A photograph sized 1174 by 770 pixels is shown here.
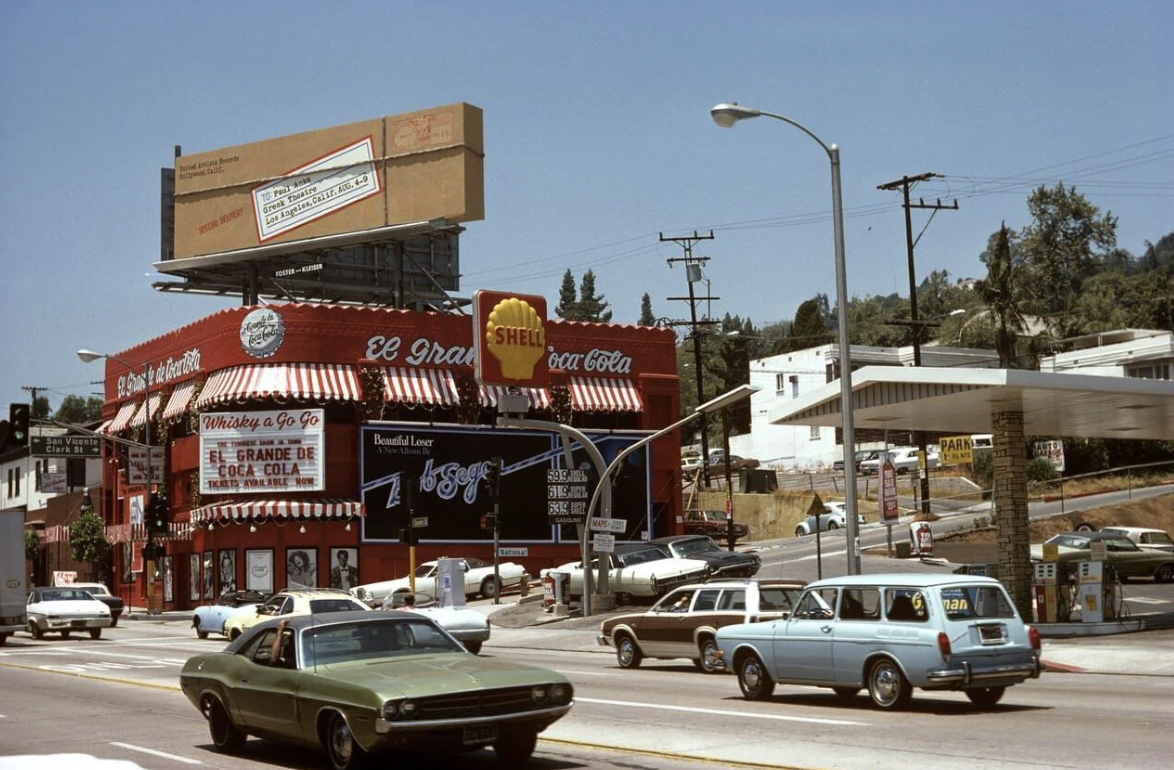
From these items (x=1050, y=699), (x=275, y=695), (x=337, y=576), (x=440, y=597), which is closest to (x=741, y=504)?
(x=337, y=576)

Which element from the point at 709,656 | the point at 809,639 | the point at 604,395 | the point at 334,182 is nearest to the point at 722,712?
the point at 809,639

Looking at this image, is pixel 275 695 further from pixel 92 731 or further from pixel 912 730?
pixel 912 730

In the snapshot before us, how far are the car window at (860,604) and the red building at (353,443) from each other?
3361 cm

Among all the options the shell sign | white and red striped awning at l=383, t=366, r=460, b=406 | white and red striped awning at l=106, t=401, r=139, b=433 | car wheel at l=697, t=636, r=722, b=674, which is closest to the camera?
car wheel at l=697, t=636, r=722, b=674

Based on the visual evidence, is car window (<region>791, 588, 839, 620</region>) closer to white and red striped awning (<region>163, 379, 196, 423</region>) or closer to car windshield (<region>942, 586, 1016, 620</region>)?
car windshield (<region>942, 586, 1016, 620</region>)

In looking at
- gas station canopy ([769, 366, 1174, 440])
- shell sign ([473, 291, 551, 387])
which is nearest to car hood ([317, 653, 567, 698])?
gas station canopy ([769, 366, 1174, 440])

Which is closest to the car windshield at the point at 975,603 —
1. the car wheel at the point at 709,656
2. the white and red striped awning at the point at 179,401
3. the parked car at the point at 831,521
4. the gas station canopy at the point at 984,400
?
the car wheel at the point at 709,656

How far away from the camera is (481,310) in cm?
5166

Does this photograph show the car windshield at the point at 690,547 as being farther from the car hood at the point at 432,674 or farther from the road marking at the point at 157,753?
the car hood at the point at 432,674

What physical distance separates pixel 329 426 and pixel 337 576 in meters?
5.67

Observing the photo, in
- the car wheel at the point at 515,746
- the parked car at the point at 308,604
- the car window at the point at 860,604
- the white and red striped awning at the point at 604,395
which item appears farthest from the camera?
the white and red striped awning at the point at 604,395

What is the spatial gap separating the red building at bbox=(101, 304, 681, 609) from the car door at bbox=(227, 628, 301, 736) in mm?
36121

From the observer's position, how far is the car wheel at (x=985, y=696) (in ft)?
55.1

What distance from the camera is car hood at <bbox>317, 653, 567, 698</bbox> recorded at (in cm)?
1141
